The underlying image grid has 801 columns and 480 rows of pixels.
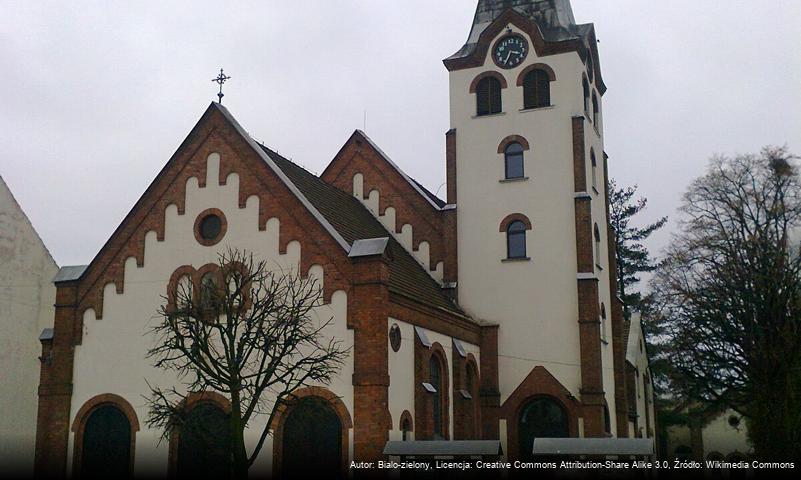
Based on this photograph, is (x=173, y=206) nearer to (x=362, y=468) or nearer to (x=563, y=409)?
(x=362, y=468)

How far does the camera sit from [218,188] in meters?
28.8

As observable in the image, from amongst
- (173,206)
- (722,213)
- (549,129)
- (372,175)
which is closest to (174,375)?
(173,206)

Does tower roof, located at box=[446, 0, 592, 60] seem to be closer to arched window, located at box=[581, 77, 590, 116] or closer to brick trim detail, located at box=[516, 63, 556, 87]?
brick trim detail, located at box=[516, 63, 556, 87]

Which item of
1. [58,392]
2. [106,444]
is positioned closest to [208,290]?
[106,444]

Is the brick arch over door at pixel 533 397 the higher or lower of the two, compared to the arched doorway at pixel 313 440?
higher

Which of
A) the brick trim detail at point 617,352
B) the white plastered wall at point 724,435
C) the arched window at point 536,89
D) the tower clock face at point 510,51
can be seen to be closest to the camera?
the brick trim detail at point 617,352

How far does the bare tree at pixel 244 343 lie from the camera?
21516mm

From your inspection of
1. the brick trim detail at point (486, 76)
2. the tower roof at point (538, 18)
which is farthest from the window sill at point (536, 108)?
the tower roof at point (538, 18)

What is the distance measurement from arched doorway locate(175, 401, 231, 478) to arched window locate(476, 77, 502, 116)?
16727 mm

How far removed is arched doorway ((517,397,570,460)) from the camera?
33.6 meters

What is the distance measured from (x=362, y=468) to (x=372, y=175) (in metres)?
16.0

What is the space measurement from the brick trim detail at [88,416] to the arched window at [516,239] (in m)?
15.2

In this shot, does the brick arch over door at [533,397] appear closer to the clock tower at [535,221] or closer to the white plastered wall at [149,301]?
the clock tower at [535,221]

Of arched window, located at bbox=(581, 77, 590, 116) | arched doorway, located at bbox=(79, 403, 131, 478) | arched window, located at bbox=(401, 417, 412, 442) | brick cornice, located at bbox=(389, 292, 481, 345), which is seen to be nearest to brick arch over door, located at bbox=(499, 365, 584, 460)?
brick cornice, located at bbox=(389, 292, 481, 345)
